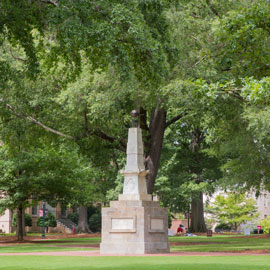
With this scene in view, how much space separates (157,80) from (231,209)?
190 ft

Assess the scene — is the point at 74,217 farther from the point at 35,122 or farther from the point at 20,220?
the point at 35,122

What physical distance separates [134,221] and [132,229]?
295 millimetres

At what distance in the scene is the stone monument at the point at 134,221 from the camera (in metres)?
20.7

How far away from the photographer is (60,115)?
28797 mm

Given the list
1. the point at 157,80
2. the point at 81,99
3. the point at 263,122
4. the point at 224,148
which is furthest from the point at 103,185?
the point at 157,80

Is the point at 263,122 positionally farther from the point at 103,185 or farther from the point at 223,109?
the point at 103,185

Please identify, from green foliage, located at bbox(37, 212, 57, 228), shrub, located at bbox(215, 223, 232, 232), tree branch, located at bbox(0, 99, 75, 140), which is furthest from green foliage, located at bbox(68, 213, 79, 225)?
tree branch, located at bbox(0, 99, 75, 140)

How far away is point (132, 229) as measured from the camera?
2075cm

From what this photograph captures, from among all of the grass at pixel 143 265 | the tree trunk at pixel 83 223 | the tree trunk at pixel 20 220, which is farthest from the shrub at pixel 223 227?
the grass at pixel 143 265

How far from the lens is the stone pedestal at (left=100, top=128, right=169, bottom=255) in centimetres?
2072

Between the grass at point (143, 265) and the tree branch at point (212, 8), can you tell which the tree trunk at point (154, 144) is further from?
the grass at point (143, 265)

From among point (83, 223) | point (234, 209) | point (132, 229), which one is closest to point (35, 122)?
point (132, 229)

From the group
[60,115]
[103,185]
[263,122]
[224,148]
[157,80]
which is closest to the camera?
[157,80]

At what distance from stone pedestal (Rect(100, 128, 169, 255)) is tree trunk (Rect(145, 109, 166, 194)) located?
284 inches
